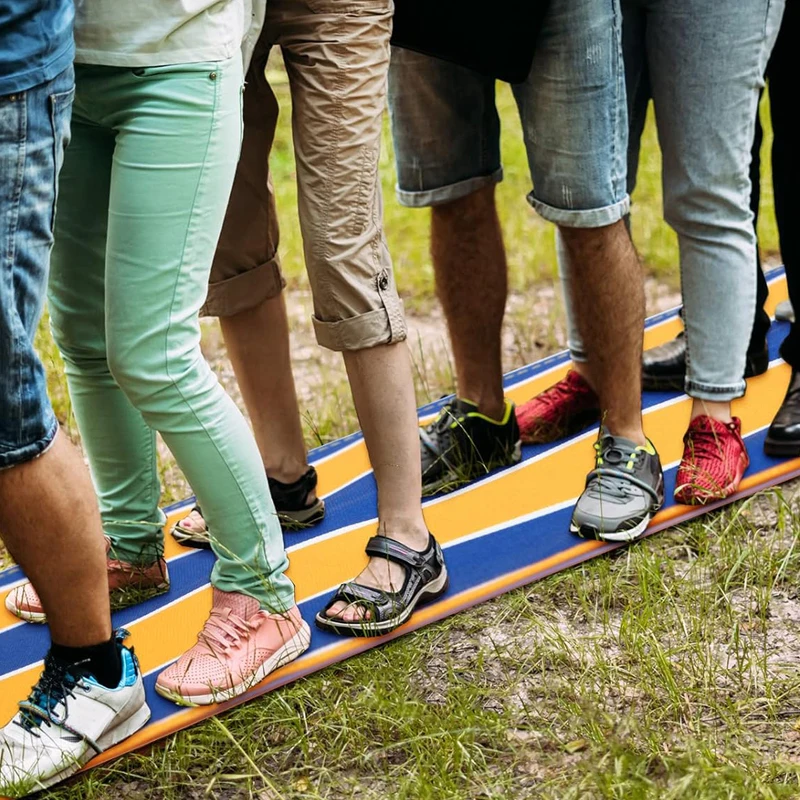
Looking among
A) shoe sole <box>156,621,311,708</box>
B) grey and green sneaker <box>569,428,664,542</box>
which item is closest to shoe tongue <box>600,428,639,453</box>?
grey and green sneaker <box>569,428,664,542</box>

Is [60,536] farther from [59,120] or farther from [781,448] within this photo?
[781,448]

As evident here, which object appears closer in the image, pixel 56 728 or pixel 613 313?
pixel 56 728

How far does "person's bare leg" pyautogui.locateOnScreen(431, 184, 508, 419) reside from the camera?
10.4ft

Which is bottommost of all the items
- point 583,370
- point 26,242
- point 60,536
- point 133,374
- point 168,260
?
point 583,370

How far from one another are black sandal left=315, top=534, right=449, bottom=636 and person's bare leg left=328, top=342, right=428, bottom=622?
0.02 meters

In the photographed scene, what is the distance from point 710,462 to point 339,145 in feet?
4.19

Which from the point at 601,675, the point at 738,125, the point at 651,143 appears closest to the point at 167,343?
the point at 601,675

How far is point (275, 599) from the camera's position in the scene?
2.46 m

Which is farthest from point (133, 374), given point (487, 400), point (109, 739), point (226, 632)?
point (487, 400)

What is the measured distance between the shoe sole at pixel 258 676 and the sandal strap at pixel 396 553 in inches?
8.8

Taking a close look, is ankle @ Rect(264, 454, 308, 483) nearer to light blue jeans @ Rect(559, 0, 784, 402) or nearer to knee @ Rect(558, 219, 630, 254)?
knee @ Rect(558, 219, 630, 254)

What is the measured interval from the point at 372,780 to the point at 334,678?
30 cm

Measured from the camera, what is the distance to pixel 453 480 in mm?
3217

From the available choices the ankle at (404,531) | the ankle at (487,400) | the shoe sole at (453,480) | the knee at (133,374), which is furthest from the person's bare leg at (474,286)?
the knee at (133,374)
